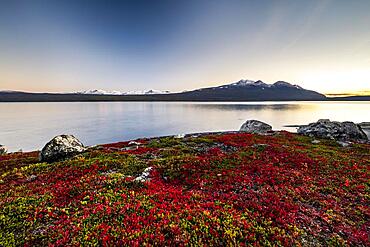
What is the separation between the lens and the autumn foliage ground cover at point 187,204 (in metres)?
7.93

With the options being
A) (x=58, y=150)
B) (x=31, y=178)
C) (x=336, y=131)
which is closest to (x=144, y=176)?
(x=31, y=178)

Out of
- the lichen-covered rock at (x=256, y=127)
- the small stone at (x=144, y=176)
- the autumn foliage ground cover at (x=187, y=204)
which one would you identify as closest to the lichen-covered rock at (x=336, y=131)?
the lichen-covered rock at (x=256, y=127)

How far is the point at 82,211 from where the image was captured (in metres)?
9.34

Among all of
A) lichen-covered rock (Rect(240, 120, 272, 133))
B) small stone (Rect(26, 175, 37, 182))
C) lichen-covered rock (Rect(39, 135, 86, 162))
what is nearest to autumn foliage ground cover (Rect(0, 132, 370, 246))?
small stone (Rect(26, 175, 37, 182))

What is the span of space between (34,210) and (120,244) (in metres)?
5.35

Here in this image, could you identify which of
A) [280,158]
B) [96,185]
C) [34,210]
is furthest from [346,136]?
[34,210]

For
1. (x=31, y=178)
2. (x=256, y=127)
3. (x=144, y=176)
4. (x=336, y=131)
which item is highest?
(x=144, y=176)

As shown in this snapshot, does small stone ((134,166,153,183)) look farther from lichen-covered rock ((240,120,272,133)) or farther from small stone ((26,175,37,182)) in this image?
lichen-covered rock ((240,120,272,133))

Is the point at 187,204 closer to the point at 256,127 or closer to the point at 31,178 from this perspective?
the point at 31,178

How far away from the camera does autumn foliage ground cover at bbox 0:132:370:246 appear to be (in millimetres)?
7926

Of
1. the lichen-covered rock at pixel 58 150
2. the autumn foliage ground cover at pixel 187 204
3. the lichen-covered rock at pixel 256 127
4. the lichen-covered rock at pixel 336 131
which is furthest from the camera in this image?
the lichen-covered rock at pixel 256 127

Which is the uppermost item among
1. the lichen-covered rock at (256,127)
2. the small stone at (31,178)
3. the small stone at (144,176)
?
the small stone at (144,176)

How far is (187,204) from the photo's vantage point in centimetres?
1036

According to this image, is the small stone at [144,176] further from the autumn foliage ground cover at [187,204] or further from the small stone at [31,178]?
the small stone at [31,178]
